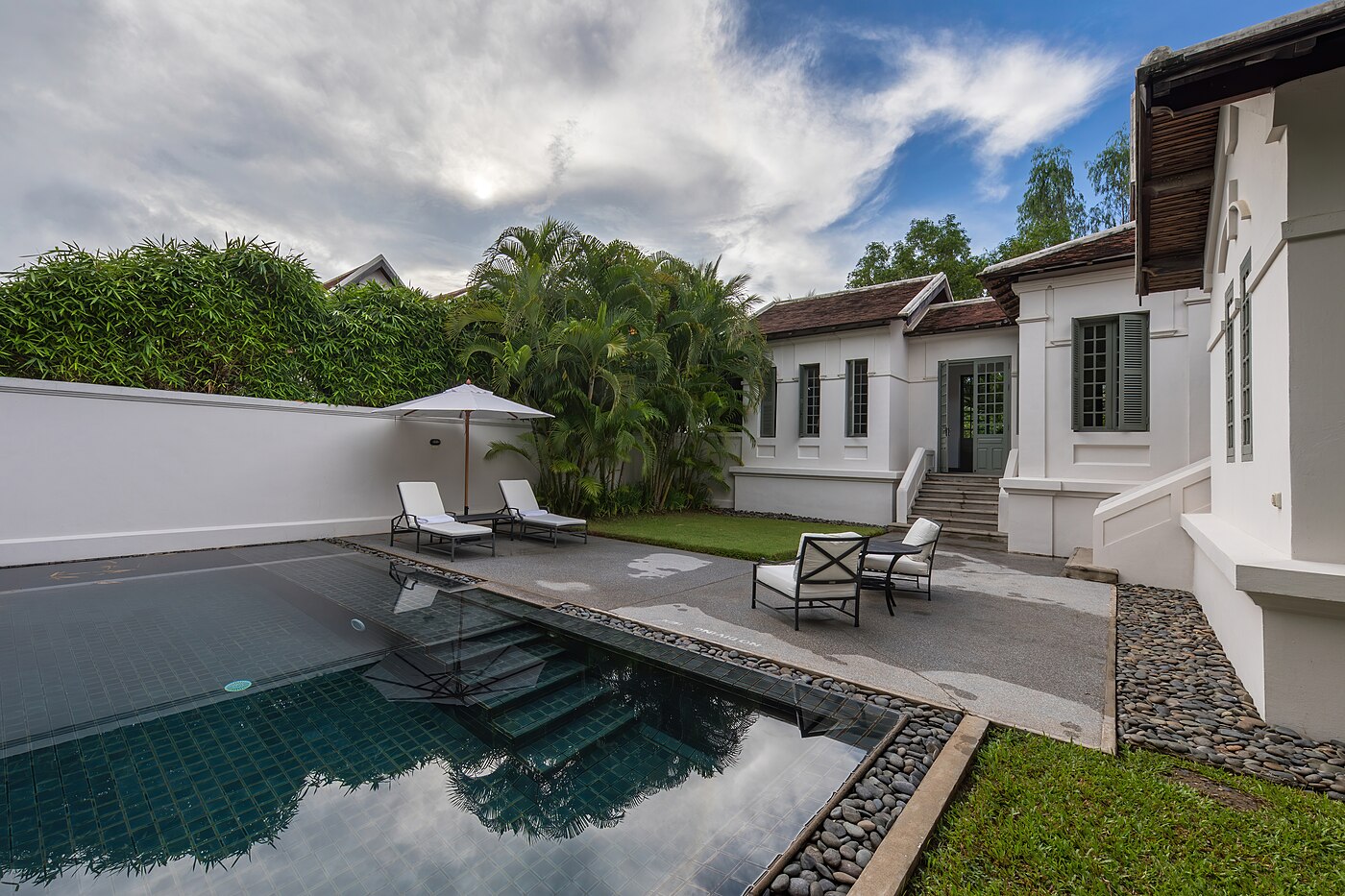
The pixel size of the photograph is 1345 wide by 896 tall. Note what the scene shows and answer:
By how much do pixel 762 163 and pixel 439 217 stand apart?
8.31 meters

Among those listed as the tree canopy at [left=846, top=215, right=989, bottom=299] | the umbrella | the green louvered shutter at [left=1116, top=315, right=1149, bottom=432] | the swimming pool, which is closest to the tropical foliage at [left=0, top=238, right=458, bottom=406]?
the umbrella

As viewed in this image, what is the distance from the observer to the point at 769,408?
15.7m

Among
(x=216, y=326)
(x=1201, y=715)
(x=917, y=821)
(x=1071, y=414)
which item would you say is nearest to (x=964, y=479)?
(x=1071, y=414)

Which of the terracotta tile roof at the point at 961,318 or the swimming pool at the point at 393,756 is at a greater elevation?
the terracotta tile roof at the point at 961,318

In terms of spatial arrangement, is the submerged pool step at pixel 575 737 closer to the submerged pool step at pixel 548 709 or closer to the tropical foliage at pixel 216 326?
the submerged pool step at pixel 548 709

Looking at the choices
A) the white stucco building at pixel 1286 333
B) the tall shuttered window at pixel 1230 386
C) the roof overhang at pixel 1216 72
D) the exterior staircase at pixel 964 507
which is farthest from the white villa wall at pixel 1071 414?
the white stucco building at pixel 1286 333

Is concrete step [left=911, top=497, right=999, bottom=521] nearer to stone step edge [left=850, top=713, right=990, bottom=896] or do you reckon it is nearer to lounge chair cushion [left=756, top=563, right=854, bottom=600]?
lounge chair cushion [left=756, top=563, right=854, bottom=600]

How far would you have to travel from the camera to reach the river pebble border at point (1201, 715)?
10.3 ft

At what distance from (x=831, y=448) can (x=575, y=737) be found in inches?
475

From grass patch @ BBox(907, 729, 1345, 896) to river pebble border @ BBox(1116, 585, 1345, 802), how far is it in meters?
0.26

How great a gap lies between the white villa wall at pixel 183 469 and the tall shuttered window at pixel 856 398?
377 inches

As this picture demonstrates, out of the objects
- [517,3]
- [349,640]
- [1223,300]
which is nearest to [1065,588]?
[1223,300]

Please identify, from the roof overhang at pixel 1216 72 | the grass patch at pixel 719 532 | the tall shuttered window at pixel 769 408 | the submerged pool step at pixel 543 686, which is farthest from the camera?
the tall shuttered window at pixel 769 408

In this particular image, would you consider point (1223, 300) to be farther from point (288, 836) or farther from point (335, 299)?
point (335, 299)
